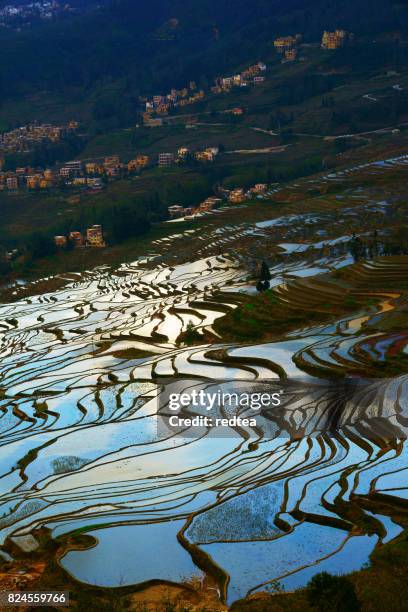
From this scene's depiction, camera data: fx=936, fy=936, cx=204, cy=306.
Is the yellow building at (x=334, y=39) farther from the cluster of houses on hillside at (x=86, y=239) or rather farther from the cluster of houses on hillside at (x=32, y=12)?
the cluster of houses on hillside at (x=32, y=12)

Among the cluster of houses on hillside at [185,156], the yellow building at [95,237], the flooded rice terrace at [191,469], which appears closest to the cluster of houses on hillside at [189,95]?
the cluster of houses on hillside at [185,156]

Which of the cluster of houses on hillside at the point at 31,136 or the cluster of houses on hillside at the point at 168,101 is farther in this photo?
the cluster of houses on hillside at the point at 168,101

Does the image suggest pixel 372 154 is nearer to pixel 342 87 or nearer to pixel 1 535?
pixel 342 87

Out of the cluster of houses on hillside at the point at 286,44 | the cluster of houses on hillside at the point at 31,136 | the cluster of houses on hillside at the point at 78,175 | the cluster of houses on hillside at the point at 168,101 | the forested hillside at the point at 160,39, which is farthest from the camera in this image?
the forested hillside at the point at 160,39

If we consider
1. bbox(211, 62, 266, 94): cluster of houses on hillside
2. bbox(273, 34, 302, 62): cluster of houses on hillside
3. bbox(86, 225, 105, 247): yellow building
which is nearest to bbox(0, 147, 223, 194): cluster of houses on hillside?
bbox(86, 225, 105, 247): yellow building

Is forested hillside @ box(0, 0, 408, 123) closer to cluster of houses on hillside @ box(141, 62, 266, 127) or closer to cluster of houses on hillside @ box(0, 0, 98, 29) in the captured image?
cluster of houses on hillside @ box(141, 62, 266, 127)

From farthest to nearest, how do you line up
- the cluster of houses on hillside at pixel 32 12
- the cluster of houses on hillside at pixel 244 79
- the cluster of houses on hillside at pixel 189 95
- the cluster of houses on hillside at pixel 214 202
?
1. the cluster of houses on hillside at pixel 32 12
2. the cluster of houses on hillside at pixel 244 79
3. the cluster of houses on hillside at pixel 189 95
4. the cluster of houses on hillside at pixel 214 202

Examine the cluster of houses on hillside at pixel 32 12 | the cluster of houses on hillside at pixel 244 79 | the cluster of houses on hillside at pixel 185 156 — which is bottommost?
the cluster of houses on hillside at pixel 185 156

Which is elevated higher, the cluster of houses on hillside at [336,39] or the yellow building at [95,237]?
the cluster of houses on hillside at [336,39]

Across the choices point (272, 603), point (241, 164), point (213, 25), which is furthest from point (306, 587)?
point (213, 25)
